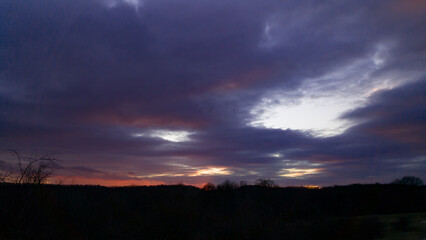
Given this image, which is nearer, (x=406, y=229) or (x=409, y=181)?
(x=406, y=229)

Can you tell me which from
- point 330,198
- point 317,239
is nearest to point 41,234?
point 317,239

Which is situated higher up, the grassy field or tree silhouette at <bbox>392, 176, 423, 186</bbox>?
tree silhouette at <bbox>392, 176, 423, 186</bbox>

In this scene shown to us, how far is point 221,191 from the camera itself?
2095 inches

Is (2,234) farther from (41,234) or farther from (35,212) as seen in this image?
(41,234)

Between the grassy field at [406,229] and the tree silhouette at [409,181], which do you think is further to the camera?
the tree silhouette at [409,181]

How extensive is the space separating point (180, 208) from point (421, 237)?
50.0 feet

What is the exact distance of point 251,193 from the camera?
189ft

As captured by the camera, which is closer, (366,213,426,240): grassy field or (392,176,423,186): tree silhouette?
(366,213,426,240): grassy field

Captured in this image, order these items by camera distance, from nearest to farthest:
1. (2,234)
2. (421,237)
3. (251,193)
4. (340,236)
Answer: (2,234), (421,237), (340,236), (251,193)

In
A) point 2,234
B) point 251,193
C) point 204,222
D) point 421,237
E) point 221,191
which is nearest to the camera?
point 2,234

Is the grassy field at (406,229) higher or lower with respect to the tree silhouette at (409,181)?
lower

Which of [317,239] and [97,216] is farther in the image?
[97,216]

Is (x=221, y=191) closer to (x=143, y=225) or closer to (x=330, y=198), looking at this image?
(x=330, y=198)

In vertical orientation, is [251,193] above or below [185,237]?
above
